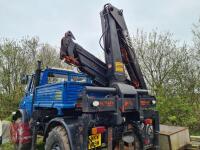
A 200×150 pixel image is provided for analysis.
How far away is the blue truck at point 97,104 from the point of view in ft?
14.6

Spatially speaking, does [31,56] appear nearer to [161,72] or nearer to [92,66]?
[161,72]

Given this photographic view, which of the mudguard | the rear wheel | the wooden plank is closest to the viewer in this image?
the mudguard

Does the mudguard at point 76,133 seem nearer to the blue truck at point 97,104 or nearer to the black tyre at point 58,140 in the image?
the blue truck at point 97,104

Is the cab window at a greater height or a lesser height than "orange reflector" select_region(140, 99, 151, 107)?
greater

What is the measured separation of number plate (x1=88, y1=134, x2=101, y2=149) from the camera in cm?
438

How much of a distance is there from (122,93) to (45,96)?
210cm

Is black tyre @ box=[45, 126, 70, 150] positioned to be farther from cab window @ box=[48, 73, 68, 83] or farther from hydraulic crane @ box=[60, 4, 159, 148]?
cab window @ box=[48, 73, 68, 83]

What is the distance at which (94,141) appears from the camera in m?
4.43

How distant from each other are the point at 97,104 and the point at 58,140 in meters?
1.11

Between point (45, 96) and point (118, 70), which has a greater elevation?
point (118, 70)

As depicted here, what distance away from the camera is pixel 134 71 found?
20.3 feet

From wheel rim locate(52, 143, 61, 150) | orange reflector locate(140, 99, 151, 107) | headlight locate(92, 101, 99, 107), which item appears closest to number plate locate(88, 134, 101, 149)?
headlight locate(92, 101, 99, 107)

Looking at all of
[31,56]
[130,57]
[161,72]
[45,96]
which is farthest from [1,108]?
[130,57]

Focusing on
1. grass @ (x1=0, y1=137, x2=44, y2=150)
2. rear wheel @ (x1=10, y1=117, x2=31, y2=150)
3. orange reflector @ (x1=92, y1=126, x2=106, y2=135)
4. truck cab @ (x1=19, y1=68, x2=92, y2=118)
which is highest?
truck cab @ (x1=19, y1=68, x2=92, y2=118)
